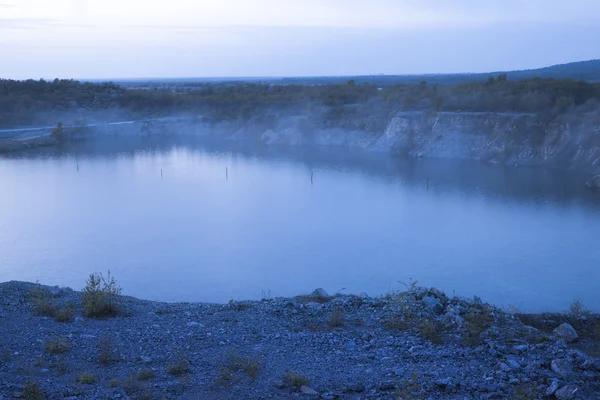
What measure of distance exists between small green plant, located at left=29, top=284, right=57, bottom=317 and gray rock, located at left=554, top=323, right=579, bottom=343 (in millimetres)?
5585

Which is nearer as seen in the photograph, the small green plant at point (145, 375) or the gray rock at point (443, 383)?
the gray rock at point (443, 383)

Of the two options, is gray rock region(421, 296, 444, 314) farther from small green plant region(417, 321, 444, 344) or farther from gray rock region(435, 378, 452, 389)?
gray rock region(435, 378, 452, 389)

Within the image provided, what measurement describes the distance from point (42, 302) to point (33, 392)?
2649 millimetres

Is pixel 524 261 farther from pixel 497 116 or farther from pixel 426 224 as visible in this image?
pixel 497 116

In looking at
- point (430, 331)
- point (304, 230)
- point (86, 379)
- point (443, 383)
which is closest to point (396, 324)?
point (430, 331)

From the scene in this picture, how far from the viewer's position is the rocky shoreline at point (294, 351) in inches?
193

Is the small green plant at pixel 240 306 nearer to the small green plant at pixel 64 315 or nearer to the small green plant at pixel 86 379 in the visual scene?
the small green plant at pixel 64 315

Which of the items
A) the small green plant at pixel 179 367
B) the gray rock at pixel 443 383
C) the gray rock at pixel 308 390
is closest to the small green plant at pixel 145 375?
the small green plant at pixel 179 367

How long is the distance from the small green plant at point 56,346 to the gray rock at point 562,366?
432cm

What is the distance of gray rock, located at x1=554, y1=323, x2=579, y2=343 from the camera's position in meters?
6.72

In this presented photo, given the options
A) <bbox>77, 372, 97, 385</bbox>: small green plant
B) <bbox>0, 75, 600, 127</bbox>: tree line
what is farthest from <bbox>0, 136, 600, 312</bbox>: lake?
<bbox>0, 75, 600, 127</bbox>: tree line

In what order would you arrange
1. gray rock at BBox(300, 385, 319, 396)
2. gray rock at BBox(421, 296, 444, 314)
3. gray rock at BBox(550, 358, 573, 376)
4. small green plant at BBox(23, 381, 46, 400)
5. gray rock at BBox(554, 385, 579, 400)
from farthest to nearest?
gray rock at BBox(421, 296, 444, 314) → gray rock at BBox(550, 358, 573, 376) → gray rock at BBox(300, 385, 319, 396) → gray rock at BBox(554, 385, 579, 400) → small green plant at BBox(23, 381, 46, 400)

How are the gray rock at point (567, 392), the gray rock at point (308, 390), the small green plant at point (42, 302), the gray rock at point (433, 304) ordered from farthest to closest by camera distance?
1. the gray rock at point (433, 304)
2. the small green plant at point (42, 302)
3. the gray rock at point (308, 390)
4. the gray rock at point (567, 392)

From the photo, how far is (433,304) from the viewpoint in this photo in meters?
7.12
